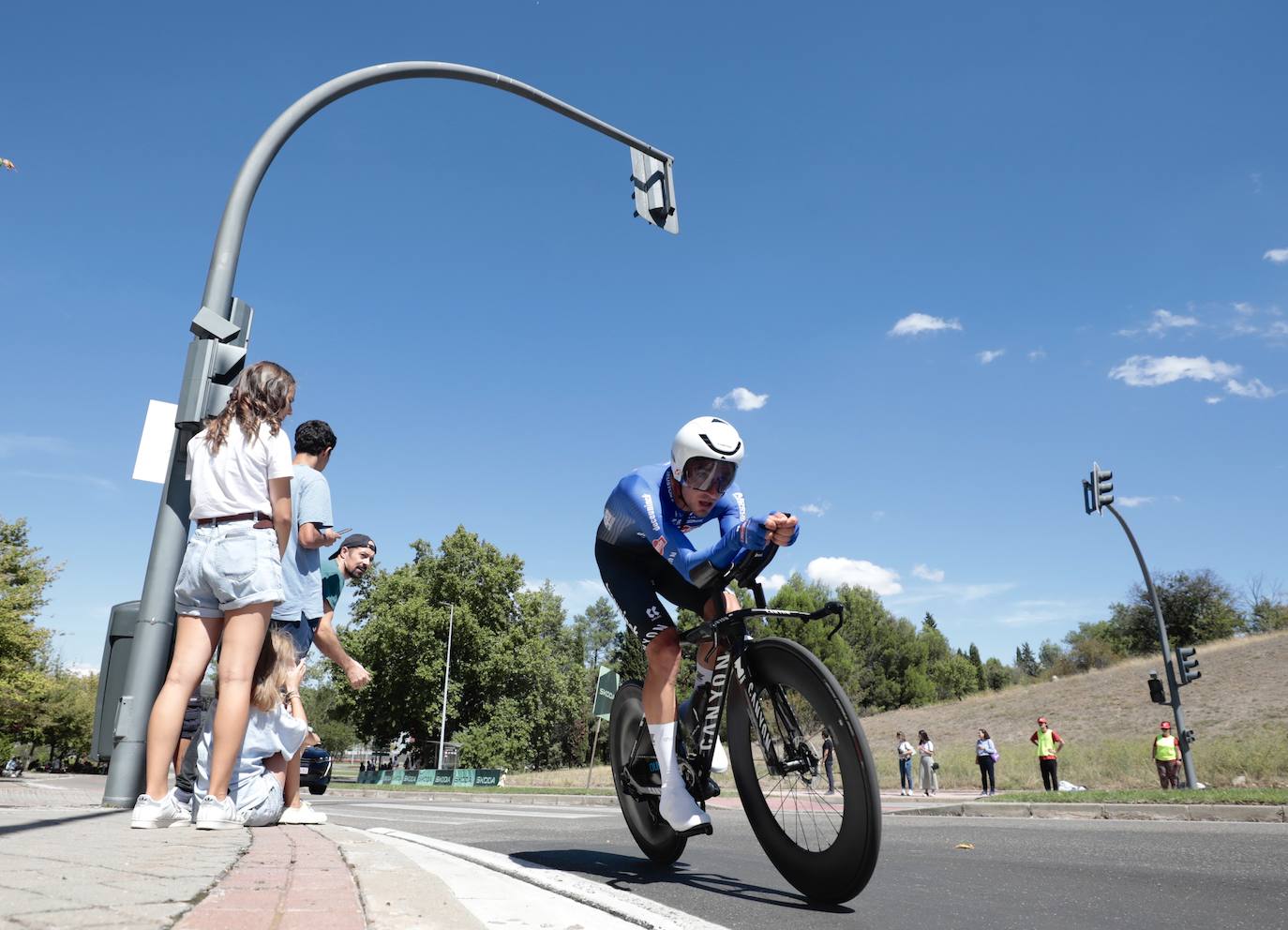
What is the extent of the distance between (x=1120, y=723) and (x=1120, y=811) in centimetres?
3300

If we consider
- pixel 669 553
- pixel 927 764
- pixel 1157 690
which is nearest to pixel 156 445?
pixel 669 553

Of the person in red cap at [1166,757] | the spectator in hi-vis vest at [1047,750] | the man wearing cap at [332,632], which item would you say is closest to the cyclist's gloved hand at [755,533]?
the man wearing cap at [332,632]

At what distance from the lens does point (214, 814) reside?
370 cm

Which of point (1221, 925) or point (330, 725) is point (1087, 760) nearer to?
point (1221, 925)

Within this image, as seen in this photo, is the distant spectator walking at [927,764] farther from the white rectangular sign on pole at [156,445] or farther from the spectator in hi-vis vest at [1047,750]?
the white rectangular sign on pole at [156,445]

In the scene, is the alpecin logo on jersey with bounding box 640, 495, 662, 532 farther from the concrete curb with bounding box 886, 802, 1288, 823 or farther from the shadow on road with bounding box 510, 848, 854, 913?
the concrete curb with bounding box 886, 802, 1288, 823

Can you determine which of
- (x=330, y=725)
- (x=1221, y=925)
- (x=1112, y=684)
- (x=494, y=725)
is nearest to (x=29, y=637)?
(x=494, y=725)

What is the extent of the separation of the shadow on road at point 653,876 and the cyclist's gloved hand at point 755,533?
128 cm

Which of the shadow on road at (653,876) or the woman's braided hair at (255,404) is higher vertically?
the woman's braided hair at (255,404)

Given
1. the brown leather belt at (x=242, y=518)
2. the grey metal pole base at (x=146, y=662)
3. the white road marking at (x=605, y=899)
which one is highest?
the brown leather belt at (x=242, y=518)

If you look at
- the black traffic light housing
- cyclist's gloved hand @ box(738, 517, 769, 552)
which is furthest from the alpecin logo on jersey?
the black traffic light housing

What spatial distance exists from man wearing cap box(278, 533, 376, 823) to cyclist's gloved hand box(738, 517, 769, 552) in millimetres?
2429

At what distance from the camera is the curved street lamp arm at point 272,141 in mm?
5789

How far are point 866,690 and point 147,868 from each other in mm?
86172
